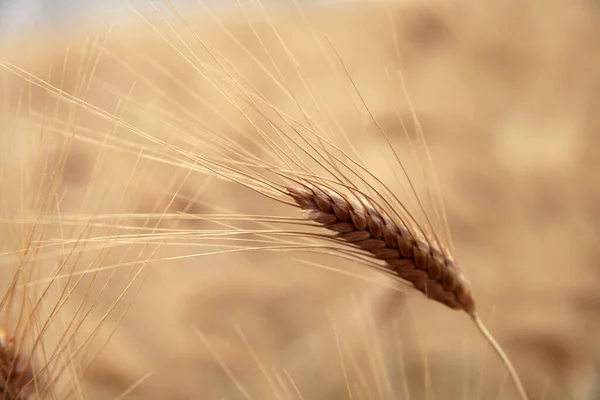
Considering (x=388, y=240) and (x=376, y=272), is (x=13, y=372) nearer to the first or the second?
(x=388, y=240)

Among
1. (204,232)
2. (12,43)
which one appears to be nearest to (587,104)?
(204,232)

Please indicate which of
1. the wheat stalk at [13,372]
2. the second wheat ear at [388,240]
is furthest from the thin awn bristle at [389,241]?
the wheat stalk at [13,372]

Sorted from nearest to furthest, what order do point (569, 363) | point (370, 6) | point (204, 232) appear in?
1. point (204, 232)
2. point (569, 363)
3. point (370, 6)

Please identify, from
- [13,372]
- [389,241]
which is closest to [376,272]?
[389,241]

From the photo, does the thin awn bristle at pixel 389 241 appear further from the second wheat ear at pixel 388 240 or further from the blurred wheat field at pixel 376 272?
the blurred wheat field at pixel 376 272

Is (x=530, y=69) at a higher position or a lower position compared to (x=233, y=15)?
higher

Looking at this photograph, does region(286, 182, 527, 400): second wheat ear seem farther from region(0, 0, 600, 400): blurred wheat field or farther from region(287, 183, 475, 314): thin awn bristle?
region(0, 0, 600, 400): blurred wheat field

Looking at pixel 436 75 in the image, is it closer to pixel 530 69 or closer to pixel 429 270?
pixel 530 69

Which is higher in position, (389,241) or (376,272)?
(389,241)
